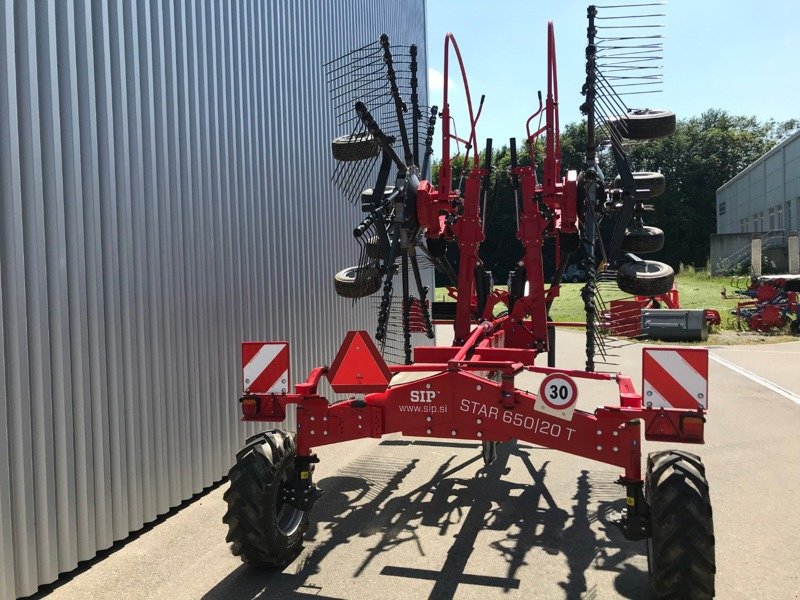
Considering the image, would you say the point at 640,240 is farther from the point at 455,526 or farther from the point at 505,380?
the point at 455,526

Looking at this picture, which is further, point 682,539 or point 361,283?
point 361,283

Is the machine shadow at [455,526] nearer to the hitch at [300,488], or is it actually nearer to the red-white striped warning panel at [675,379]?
the hitch at [300,488]

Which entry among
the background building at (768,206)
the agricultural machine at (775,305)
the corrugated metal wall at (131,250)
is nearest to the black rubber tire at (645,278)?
the corrugated metal wall at (131,250)

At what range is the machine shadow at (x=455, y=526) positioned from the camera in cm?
386

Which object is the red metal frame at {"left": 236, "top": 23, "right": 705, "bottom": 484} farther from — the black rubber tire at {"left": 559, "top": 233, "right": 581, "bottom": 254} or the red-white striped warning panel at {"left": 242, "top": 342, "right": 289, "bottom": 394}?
the black rubber tire at {"left": 559, "top": 233, "right": 581, "bottom": 254}

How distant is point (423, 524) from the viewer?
4852 mm

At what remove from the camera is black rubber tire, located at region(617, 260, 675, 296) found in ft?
15.0

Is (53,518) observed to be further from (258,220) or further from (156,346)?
(258,220)

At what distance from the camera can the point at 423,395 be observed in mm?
3861

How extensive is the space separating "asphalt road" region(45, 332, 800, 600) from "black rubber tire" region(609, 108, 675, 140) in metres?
2.93

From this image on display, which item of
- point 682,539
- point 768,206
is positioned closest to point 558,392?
point 682,539

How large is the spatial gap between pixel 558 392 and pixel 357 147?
243cm

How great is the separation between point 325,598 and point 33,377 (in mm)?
2160

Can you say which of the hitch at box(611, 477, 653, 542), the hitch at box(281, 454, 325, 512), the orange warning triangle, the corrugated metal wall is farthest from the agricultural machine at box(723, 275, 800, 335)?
the hitch at box(281, 454, 325, 512)
